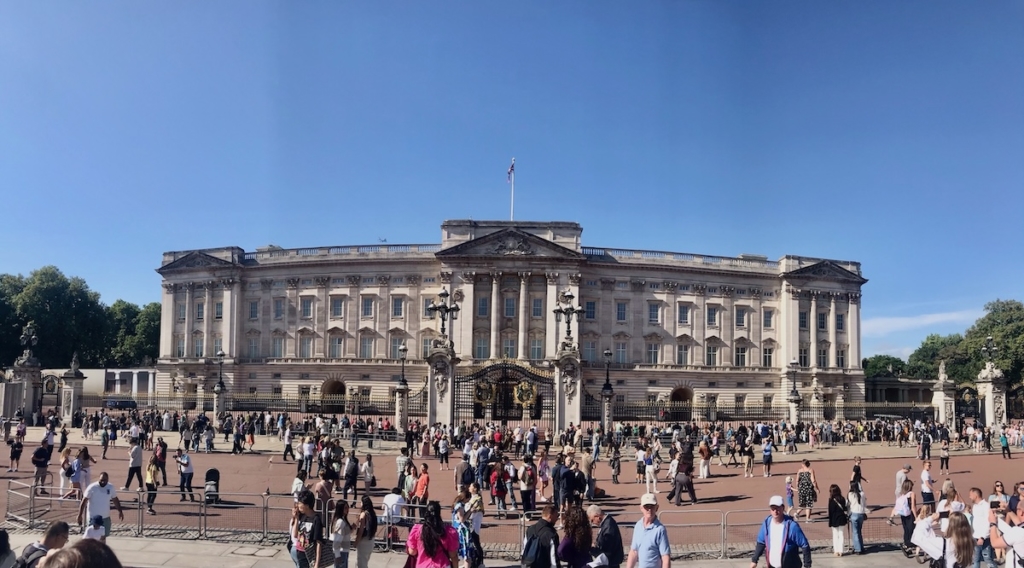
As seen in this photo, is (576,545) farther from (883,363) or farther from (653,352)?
(883,363)

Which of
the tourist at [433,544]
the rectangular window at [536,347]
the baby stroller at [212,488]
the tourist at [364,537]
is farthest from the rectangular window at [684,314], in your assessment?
the tourist at [433,544]

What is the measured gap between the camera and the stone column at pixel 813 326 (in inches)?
2463

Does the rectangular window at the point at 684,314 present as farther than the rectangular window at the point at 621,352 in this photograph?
Yes

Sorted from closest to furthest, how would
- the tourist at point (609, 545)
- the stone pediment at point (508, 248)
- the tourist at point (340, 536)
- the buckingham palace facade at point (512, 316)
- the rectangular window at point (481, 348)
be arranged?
1. the tourist at point (609, 545)
2. the tourist at point (340, 536)
3. the stone pediment at point (508, 248)
4. the buckingham palace facade at point (512, 316)
5. the rectangular window at point (481, 348)

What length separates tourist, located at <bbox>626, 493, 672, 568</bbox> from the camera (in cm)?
805

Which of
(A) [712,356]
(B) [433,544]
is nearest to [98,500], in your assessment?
(B) [433,544]

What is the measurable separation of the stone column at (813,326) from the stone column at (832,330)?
1574mm

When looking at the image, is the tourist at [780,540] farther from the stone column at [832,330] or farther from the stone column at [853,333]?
the stone column at [853,333]

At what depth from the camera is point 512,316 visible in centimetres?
5884

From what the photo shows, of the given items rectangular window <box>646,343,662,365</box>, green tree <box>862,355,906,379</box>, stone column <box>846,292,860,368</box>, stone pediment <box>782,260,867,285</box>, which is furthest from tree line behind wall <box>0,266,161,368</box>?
green tree <box>862,355,906,379</box>

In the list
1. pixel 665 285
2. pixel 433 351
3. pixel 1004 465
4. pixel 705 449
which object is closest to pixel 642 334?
pixel 665 285

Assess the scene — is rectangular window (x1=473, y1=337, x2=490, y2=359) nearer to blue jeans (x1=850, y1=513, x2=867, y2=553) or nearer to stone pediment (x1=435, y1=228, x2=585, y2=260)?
stone pediment (x1=435, y1=228, x2=585, y2=260)

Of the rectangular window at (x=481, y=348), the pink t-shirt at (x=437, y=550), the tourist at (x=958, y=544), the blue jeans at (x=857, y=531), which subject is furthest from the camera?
the rectangular window at (x=481, y=348)

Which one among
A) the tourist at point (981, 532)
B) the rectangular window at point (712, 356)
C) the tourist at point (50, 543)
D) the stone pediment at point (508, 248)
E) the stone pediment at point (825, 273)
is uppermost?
the stone pediment at point (508, 248)
